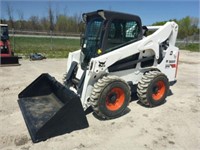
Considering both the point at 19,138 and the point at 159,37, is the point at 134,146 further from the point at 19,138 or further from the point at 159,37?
the point at 159,37

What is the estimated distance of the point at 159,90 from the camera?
5.17 meters

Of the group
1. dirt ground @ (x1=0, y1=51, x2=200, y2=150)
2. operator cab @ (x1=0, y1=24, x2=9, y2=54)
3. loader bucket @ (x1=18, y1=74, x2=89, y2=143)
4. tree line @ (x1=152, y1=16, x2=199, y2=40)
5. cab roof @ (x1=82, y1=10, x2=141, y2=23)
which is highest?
tree line @ (x1=152, y1=16, x2=199, y2=40)

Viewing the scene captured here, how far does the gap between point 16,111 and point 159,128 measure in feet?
9.96

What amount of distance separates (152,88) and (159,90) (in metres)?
0.42

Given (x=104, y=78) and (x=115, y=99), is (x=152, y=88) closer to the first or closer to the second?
(x=115, y=99)

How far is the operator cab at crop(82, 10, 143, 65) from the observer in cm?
439

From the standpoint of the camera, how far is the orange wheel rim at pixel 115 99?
167 inches

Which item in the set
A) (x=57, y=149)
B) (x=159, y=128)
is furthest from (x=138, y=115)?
(x=57, y=149)

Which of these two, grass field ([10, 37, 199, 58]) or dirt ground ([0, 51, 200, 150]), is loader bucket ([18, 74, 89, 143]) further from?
grass field ([10, 37, 199, 58])

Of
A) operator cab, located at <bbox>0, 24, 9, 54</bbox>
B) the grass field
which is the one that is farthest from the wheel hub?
the grass field

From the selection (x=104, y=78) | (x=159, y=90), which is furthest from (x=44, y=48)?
(x=104, y=78)

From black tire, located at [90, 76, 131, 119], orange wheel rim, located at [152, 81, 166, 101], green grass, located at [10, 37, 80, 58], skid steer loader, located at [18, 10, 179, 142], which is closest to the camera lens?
skid steer loader, located at [18, 10, 179, 142]

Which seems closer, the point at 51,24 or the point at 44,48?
the point at 44,48

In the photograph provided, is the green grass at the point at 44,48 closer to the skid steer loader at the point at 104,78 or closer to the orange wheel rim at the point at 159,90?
the skid steer loader at the point at 104,78
